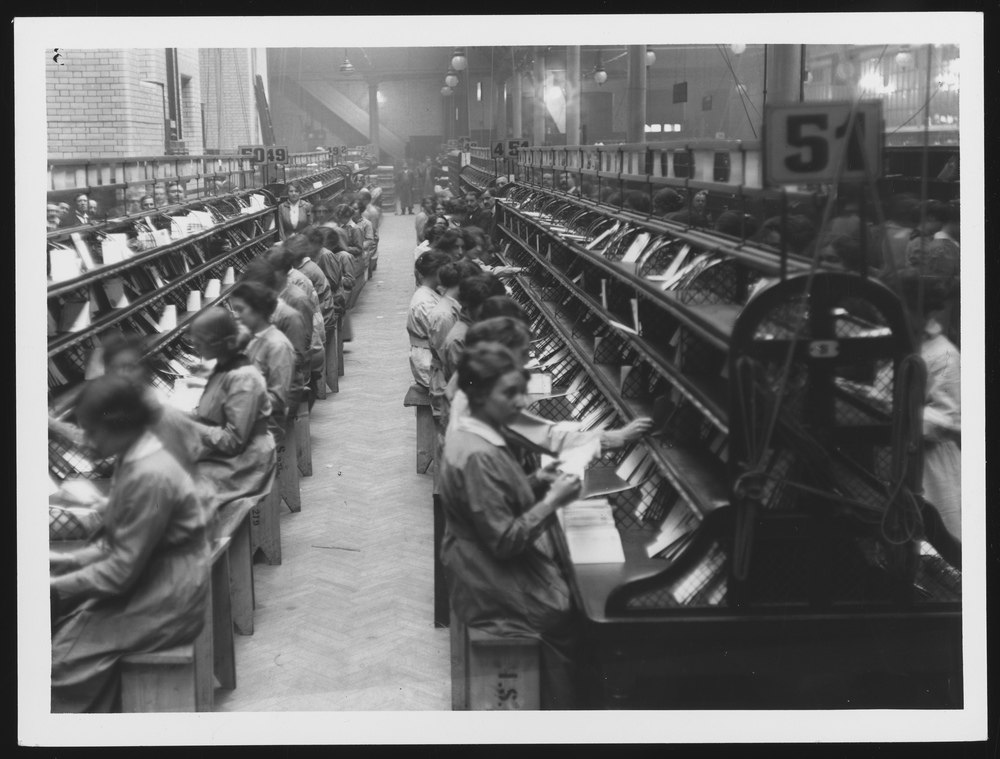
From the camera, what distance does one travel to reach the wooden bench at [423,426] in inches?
284

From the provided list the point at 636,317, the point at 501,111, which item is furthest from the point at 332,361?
the point at 501,111

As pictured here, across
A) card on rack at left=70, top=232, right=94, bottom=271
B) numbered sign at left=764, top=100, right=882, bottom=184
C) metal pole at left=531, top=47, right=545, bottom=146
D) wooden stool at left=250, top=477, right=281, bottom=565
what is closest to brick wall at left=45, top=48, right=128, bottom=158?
card on rack at left=70, top=232, right=94, bottom=271

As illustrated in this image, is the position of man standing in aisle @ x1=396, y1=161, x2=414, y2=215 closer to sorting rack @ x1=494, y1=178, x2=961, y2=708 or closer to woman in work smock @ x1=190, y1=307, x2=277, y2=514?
woman in work smock @ x1=190, y1=307, x2=277, y2=514

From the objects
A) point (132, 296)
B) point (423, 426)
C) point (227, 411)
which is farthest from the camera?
point (423, 426)

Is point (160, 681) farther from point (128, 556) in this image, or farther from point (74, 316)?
point (74, 316)

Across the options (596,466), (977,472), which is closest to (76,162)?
(596,466)

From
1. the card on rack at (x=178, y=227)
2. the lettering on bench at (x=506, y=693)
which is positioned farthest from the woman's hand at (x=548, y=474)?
the card on rack at (x=178, y=227)

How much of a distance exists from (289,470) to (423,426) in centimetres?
108

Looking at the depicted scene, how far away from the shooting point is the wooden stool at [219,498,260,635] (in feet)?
16.8

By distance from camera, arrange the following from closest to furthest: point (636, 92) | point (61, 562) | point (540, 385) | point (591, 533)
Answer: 1. point (61, 562)
2. point (591, 533)
3. point (540, 385)
4. point (636, 92)

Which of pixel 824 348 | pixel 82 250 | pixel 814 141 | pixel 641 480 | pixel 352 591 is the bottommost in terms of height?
pixel 352 591

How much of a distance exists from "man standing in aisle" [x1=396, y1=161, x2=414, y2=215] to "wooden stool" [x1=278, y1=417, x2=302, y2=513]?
2288 cm

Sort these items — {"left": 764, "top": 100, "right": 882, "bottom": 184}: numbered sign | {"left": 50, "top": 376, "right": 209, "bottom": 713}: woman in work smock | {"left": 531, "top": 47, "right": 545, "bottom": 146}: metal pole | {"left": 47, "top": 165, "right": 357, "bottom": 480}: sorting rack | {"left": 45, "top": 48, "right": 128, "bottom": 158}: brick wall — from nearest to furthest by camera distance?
{"left": 764, "top": 100, "right": 882, "bottom": 184}: numbered sign
{"left": 50, "top": 376, "right": 209, "bottom": 713}: woman in work smock
{"left": 45, "top": 48, "right": 128, "bottom": 158}: brick wall
{"left": 47, "top": 165, "right": 357, "bottom": 480}: sorting rack
{"left": 531, "top": 47, "right": 545, "bottom": 146}: metal pole

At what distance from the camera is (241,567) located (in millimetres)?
5164
